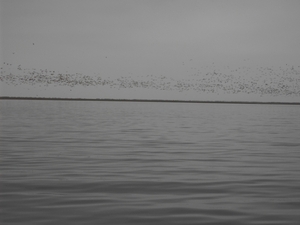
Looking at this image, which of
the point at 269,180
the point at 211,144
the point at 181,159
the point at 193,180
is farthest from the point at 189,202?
the point at 211,144

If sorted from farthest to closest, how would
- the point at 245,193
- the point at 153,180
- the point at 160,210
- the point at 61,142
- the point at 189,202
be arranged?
the point at 61,142 → the point at 153,180 → the point at 245,193 → the point at 189,202 → the point at 160,210

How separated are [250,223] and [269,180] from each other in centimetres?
544

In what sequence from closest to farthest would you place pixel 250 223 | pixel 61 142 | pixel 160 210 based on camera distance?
1. pixel 250 223
2. pixel 160 210
3. pixel 61 142

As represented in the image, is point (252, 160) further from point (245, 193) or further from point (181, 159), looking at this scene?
point (245, 193)

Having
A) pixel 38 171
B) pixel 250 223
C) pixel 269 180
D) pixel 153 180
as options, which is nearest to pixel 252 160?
pixel 269 180

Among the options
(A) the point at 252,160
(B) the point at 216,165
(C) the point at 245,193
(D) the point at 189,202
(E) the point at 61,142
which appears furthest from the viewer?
(E) the point at 61,142

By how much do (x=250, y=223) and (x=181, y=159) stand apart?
10.3m

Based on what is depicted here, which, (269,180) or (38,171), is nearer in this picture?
(269,180)

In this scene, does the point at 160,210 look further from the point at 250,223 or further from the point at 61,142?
the point at 61,142

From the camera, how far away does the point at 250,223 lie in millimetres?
9742

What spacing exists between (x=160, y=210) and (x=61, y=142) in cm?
1701

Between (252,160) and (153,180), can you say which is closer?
(153,180)

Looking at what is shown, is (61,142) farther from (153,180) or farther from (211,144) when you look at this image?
(153,180)

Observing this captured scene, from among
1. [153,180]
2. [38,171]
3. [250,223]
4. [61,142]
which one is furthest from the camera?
[61,142]
